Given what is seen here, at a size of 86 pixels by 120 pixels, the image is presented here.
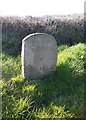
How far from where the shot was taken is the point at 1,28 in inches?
305

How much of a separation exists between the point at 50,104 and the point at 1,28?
3.53m

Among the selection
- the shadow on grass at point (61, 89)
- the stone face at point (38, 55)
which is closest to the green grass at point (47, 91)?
the shadow on grass at point (61, 89)

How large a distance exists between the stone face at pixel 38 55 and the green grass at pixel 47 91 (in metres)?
0.17

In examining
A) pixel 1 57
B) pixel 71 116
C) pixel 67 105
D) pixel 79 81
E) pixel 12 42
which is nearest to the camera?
pixel 71 116

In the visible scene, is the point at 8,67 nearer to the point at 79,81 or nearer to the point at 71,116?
the point at 79,81

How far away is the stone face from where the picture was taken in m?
5.54

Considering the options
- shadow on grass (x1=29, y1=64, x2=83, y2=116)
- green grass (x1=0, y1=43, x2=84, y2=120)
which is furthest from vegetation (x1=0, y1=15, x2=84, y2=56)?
shadow on grass (x1=29, y1=64, x2=83, y2=116)

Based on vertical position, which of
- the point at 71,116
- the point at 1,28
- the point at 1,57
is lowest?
the point at 71,116

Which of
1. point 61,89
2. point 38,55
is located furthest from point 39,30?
point 61,89

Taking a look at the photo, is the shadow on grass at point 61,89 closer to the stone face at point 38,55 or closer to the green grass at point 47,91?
the green grass at point 47,91

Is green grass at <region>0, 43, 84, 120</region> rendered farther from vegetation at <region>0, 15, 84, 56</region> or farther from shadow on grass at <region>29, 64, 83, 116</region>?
vegetation at <region>0, 15, 84, 56</region>

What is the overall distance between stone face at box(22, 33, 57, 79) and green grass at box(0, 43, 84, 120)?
0.56ft

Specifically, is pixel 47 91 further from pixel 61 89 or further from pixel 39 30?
pixel 39 30

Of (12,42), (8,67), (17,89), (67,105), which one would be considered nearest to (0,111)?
(17,89)
